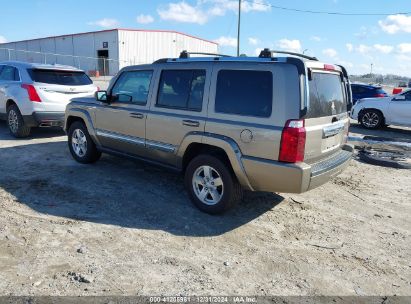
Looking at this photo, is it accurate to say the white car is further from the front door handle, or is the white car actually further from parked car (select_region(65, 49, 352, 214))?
the front door handle

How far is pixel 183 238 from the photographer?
4.04 m

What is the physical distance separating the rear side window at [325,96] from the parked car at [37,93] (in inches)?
233

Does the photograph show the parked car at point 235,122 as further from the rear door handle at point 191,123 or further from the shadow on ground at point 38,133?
the shadow on ground at point 38,133

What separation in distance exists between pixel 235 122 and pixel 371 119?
964 cm

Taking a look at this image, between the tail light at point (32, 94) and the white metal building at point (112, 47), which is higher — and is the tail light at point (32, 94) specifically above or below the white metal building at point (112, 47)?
below

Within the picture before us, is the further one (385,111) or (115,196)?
(385,111)

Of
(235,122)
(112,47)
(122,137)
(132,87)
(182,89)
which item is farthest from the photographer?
(112,47)

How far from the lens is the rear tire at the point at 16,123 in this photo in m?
8.25

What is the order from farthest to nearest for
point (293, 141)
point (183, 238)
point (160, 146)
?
point (160, 146) → point (183, 238) → point (293, 141)

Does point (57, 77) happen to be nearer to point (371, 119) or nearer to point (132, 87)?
point (132, 87)

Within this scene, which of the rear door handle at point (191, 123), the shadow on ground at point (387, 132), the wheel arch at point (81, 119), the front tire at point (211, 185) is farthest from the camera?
the shadow on ground at point (387, 132)

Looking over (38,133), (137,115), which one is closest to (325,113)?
(137,115)

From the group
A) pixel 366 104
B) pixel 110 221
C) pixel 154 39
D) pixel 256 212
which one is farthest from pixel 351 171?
pixel 154 39

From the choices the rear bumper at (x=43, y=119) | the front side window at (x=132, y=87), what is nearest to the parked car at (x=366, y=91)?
the rear bumper at (x=43, y=119)
